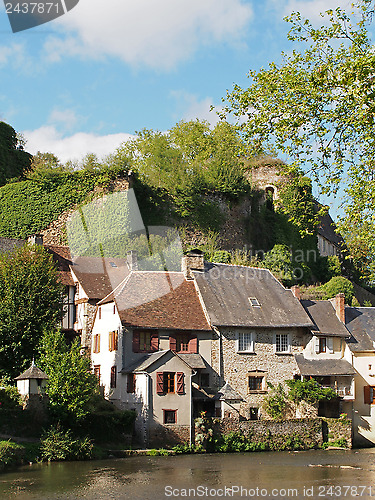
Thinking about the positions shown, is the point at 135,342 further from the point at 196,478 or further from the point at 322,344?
the point at 196,478

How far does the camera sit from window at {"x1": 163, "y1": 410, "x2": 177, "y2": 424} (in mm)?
26688

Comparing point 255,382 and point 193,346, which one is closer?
point 193,346

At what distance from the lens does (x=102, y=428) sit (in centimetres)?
2567

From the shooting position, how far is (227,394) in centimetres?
2888

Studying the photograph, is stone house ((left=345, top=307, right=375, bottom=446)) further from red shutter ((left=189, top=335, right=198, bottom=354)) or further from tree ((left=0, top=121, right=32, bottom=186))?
tree ((left=0, top=121, right=32, bottom=186))

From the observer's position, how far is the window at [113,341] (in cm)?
2922

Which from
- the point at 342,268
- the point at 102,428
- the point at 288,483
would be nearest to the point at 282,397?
the point at 102,428

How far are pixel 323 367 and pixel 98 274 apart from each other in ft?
39.8

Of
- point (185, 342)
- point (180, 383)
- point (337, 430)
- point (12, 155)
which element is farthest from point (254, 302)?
point (12, 155)

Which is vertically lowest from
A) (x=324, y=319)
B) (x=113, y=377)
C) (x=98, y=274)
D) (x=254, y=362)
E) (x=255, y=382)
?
(x=255, y=382)

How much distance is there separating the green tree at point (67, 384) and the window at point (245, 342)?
8.22 m

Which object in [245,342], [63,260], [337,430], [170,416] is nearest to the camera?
[170,416]

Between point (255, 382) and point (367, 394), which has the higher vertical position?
point (255, 382)

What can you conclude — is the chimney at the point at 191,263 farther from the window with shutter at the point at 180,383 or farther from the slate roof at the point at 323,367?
the window with shutter at the point at 180,383
